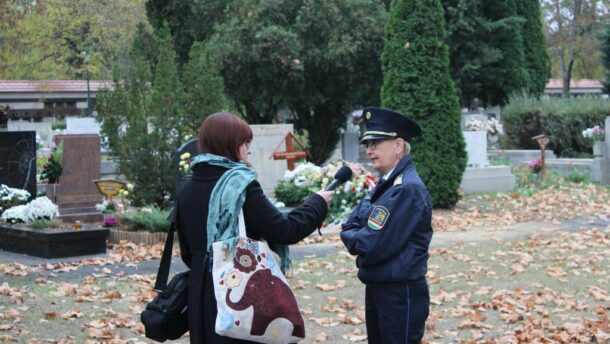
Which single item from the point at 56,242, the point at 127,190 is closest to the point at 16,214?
the point at 56,242

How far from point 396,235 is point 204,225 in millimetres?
945

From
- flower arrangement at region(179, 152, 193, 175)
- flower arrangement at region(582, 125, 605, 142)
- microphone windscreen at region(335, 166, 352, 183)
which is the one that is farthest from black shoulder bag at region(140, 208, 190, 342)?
flower arrangement at region(582, 125, 605, 142)

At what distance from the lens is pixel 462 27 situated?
34.4 meters

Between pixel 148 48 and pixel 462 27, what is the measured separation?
12.4 meters

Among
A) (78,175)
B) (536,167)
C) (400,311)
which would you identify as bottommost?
(536,167)

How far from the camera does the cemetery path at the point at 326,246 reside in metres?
10.3

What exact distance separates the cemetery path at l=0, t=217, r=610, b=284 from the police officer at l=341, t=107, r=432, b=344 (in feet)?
20.0

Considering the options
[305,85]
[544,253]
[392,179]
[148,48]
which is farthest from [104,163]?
[392,179]

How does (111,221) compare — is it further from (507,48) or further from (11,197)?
(507,48)

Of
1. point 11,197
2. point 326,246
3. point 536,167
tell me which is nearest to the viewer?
point 326,246

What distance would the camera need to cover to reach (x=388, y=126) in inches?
186

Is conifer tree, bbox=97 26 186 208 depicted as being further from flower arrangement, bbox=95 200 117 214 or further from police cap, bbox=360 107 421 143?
police cap, bbox=360 107 421 143

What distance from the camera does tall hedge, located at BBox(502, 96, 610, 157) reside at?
2927 centimetres

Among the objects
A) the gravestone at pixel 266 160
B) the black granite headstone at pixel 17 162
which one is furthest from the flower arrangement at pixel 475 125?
the black granite headstone at pixel 17 162
